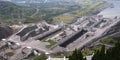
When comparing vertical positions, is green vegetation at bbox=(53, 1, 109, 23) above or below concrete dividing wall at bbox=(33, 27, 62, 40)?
below

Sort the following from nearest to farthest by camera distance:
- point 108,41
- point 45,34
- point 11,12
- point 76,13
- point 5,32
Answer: point 108,41
point 45,34
point 5,32
point 11,12
point 76,13

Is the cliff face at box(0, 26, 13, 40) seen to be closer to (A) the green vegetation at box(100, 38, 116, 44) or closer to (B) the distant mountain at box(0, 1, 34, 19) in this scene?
(B) the distant mountain at box(0, 1, 34, 19)

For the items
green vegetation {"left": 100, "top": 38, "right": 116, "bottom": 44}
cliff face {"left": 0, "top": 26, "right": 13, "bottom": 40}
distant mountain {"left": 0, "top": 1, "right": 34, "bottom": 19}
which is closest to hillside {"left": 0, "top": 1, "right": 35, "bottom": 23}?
distant mountain {"left": 0, "top": 1, "right": 34, "bottom": 19}

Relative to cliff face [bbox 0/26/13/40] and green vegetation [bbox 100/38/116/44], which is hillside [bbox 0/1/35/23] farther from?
green vegetation [bbox 100/38/116/44]

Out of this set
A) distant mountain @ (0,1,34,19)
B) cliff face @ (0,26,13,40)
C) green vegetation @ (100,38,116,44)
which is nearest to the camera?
green vegetation @ (100,38,116,44)

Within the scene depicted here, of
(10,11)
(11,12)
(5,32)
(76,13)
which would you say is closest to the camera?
(5,32)

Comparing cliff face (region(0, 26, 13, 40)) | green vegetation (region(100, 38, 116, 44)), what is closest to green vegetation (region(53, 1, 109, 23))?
cliff face (region(0, 26, 13, 40))

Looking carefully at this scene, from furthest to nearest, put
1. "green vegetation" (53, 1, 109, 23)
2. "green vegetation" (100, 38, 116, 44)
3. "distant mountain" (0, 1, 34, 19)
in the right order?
"distant mountain" (0, 1, 34, 19) → "green vegetation" (53, 1, 109, 23) → "green vegetation" (100, 38, 116, 44)

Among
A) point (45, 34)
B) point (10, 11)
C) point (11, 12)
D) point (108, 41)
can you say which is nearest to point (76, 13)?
point (11, 12)

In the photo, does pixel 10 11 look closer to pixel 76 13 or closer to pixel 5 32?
pixel 76 13

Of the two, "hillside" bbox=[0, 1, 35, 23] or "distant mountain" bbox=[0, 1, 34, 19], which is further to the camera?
"distant mountain" bbox=[0, 1, 34, 19]

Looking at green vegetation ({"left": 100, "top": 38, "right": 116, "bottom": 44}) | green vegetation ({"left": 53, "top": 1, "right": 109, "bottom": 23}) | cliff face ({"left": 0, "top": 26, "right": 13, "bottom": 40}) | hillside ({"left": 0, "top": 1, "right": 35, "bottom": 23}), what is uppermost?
green vegetation ({"left": 100, "top": 38, "right": 116, "bottom": 44})

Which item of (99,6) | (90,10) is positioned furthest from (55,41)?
(99,6)
